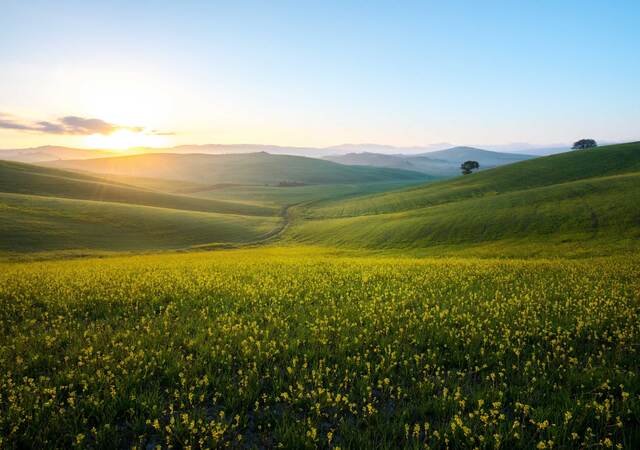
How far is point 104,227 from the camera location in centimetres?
6356

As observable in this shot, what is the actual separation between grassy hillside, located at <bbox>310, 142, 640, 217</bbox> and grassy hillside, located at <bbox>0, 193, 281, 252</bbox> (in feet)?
97.9

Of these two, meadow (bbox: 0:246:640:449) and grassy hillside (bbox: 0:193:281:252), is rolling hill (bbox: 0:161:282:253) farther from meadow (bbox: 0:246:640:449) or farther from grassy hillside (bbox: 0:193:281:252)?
meadow (bbox: 0:246:640:449)

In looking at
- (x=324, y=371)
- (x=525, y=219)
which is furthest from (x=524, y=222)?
(x=324, y=371)

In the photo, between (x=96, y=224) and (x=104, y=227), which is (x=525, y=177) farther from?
(x=96, y=224)

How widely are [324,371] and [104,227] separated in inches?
2707

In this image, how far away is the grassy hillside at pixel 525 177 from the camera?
269 feet

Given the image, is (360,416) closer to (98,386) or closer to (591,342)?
(98,386)

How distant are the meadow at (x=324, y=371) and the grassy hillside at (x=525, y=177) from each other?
74.4 meters

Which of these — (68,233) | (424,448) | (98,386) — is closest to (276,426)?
(424,448)

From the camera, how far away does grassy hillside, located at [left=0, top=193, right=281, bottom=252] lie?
5118 centimetres

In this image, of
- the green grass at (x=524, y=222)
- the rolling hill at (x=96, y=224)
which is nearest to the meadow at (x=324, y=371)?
the green grass at (x=524, y=222)

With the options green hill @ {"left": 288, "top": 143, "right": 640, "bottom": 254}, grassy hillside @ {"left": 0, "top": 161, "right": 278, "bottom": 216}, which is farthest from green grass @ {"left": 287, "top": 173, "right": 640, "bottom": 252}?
grassy hillside @ {"left": 0, "top": 161, "right": 278, "bottom": 216}

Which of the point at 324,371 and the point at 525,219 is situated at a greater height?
the point at 525,219

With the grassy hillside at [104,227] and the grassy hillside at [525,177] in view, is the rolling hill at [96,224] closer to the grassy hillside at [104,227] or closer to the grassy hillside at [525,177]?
→ the grassy hillside at [104,227]
